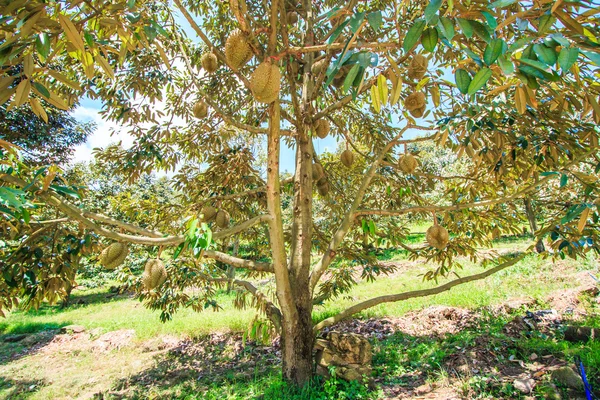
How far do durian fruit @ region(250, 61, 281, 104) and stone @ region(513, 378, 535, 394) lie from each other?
302 cm

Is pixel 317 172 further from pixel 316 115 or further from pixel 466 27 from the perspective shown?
pixel 466 27

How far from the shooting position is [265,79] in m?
1.77

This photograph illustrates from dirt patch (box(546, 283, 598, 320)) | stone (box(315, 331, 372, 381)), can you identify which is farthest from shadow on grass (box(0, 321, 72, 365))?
dirt patch (box(546, 283, 598, 320))

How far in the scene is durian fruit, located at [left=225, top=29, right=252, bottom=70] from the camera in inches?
75.0

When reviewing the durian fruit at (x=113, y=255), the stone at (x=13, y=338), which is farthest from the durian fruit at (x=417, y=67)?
the stone at (x=13, y=338)

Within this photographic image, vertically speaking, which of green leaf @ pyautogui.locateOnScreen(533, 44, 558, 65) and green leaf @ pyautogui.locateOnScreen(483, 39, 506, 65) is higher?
green leaf @ pyautogui.locateOnScreen(483, 39, 506, 65)

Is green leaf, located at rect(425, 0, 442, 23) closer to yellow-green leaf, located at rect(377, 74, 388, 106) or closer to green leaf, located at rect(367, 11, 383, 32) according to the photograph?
green leaf, located at rect(367, 11, 383, 32)

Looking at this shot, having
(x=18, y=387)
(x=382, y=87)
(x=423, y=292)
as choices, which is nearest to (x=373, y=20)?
(x=382, y=87)

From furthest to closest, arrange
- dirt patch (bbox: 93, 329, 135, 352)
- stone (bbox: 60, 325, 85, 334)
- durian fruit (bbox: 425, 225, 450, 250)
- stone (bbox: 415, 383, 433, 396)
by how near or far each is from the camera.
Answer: stone (bbox: 60, 325, 85, 334) < dirt patch (bbox: 93, 329, 135, 352) < stone (bbox: 415, 383, 433, 396) < durian fruit (bbox: 425, 225, 450, 250)

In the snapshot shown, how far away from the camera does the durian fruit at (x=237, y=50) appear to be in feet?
6.25

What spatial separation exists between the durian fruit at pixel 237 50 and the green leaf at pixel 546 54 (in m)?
1.43

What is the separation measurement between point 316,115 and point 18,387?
628 cm

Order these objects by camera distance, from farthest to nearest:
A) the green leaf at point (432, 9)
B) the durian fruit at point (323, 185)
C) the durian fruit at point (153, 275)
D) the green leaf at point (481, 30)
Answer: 1. the durian fruit at point (323, 185)
2. the durian fruit at point (153, 275)
3. the green leaf at point (481, 30)
4. the green leaf at point (432, 9)

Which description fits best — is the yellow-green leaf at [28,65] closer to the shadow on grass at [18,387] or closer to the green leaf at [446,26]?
the green leaf at [446,26]
